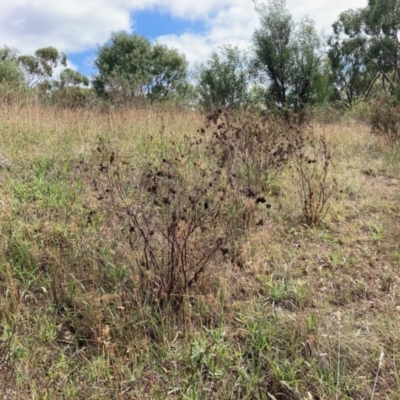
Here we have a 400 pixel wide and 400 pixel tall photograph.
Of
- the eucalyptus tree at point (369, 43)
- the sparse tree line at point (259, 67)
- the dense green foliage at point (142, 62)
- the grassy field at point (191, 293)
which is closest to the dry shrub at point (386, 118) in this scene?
the sparse tree line at point (259, 67)

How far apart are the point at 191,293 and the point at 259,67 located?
31.6 ft

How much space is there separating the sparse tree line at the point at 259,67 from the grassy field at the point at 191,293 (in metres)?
3.95

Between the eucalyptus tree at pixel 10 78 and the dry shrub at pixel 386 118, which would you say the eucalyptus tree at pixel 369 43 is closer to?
the dry shrub at pixel 386 118

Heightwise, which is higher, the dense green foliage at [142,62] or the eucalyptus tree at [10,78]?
the dense green foliage at [142,62]

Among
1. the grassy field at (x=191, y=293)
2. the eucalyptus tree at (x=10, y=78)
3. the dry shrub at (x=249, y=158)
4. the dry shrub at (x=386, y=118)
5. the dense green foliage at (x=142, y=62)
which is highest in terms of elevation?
the dense green foliage at (x=142, y=62)

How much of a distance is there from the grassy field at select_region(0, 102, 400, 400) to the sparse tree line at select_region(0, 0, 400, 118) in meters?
3.95

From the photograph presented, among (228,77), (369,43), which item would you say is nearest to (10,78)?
(228,77)

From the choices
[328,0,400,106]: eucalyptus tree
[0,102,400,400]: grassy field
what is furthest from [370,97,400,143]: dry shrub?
[328,0,400,106]: eucalyptus tree

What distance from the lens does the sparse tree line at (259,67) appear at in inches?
293

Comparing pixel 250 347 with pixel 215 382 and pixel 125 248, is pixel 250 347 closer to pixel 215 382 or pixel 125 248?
pixel 215 382

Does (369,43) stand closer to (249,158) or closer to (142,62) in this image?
(142,62)

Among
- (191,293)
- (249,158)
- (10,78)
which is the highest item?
(10,78)

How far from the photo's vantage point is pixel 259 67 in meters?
10.3

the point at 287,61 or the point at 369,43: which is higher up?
the point at 369,43
